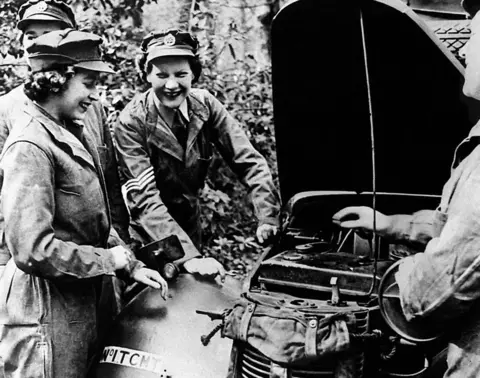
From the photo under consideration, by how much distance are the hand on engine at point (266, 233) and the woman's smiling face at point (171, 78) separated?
93cm

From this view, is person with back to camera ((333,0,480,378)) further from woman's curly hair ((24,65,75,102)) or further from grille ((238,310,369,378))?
woman's curly hair ((24,65,75,102))

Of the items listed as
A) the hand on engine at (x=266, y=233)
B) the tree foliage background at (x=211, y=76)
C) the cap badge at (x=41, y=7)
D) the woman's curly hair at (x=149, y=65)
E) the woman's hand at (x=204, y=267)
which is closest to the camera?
the woman's hand at (x=204, y=267)

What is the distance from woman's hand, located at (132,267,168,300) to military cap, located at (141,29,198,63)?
1.40 m

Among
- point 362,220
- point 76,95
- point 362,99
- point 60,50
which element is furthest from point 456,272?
point 60,50

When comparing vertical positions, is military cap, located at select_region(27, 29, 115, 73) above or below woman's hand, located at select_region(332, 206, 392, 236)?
above

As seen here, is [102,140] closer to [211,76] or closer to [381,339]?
[381,339]

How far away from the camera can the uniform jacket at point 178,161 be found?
3877 mm

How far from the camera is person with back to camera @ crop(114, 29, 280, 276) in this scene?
389cm

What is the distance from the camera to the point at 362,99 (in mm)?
3158

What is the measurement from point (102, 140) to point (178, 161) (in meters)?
0.49

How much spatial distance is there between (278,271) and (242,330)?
446 millimetres

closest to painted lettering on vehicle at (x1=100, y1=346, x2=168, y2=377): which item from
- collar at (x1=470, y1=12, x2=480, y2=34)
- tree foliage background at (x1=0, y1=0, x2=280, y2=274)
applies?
collar at (x1=470, y1=12, x2=480, y2=34)

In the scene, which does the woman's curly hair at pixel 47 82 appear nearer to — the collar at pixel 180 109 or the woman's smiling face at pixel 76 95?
the woman's smiling face at pixel 76 95

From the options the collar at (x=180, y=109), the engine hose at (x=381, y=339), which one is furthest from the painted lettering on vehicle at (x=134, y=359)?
the collar at (x=180, y=109)
